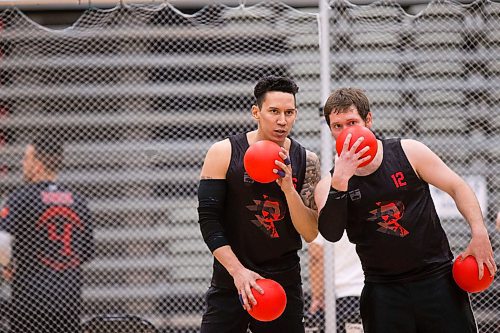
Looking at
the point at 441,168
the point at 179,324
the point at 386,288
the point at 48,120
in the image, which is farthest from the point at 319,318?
the point at 48,120

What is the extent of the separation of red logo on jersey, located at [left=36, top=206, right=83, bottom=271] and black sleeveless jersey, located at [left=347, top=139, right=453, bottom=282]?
2681 mm

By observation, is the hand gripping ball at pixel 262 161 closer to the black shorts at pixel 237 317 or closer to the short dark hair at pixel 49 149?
the black shorts at pixel 237 317

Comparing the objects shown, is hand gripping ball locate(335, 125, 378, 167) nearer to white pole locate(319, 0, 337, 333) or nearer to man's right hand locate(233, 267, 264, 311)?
man's right hand locate(233, 267, 264, 311)

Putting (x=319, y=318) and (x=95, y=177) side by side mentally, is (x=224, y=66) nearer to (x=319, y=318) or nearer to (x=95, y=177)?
(x=95, y=177)

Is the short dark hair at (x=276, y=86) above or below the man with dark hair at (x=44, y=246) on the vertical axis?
above

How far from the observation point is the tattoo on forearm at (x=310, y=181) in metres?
3.71

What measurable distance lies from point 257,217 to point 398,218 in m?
0.71

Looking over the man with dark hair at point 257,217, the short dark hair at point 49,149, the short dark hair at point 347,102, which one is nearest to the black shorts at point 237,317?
the man with dark hair at point 257,217

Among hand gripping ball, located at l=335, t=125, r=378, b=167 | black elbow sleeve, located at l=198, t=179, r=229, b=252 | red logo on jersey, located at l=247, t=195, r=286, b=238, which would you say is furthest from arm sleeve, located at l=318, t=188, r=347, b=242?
black elbow sleeve, located at l=198, t=179, r=229, b=252

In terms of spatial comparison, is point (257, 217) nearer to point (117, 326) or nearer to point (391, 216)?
point (391, 216)

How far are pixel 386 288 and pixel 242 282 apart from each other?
70cm

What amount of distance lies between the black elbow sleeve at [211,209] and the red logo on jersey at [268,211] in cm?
17

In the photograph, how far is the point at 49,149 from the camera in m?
6.14

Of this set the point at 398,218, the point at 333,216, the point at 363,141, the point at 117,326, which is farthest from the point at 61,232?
the point at 363,141
